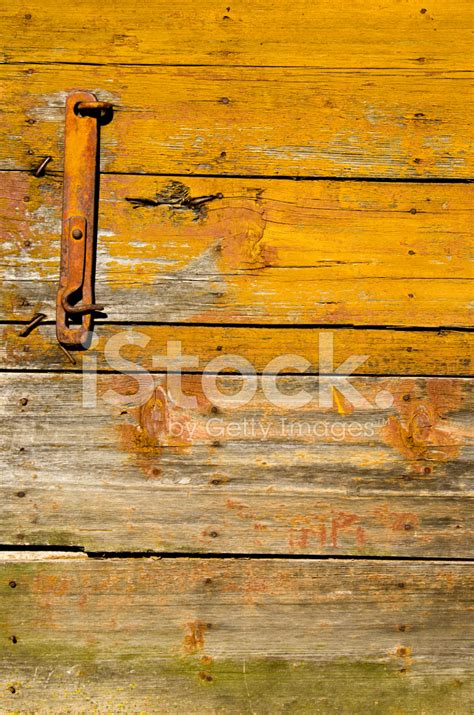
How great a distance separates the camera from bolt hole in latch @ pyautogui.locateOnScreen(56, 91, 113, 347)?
154 cm

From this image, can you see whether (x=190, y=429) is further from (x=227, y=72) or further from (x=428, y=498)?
(x=227, y=72)

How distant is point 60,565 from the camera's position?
5.12 feet

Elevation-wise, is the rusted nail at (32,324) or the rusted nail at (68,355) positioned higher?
the rusted nail at (32,324)

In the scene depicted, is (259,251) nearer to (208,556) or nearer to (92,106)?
(92,106)

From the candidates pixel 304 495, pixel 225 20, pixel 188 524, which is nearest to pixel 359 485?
pixel 304 495

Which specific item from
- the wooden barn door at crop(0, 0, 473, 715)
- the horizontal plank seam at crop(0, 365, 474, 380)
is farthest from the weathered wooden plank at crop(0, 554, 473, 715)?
the horizontal plank seam at crop(0, 365, 474, 380)

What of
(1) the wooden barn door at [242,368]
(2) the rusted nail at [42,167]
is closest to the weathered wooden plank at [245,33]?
(1) the wooden barn door at [242,368]

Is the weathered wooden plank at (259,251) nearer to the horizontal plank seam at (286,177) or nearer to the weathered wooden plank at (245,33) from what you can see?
the horizontal plank seam at (286,177)

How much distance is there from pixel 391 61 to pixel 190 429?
986 millimetres

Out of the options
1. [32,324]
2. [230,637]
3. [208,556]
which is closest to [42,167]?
[32,324]

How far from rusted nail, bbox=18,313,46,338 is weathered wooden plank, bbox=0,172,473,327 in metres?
0.02

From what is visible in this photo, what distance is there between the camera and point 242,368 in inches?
62.0

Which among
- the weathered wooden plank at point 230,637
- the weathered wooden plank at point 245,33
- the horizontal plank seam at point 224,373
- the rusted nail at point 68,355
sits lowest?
the weathered wooden plank at point 230,637

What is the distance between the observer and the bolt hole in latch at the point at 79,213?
60.8 inches
